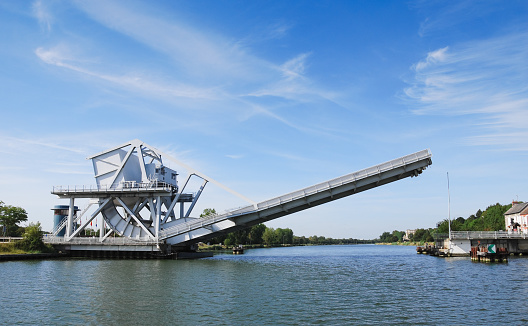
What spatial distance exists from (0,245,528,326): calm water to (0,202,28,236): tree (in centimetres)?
3731

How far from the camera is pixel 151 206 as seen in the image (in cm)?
3959

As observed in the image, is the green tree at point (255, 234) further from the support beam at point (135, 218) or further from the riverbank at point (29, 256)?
the support beam at point (135, 218)

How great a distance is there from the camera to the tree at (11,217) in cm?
5797

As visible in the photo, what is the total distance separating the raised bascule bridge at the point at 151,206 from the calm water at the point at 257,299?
1003 centimetres

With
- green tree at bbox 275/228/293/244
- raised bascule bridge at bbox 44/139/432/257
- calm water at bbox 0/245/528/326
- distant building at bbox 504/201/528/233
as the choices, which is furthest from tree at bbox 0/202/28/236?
green tree at bbox 275/228/293/244

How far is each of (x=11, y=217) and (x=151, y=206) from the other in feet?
101

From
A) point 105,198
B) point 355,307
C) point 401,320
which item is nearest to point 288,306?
point 355,307

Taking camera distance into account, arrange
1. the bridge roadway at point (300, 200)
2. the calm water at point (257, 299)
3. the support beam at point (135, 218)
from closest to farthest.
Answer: the calm water at point (257, 299) → the bridge roadway at point (300, 200) → the support beam at point (135, 218)

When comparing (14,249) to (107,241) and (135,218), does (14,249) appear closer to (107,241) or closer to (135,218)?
(107,241)

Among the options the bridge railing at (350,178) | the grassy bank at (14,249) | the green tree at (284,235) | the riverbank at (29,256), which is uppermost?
the bridge railing at (350,178)

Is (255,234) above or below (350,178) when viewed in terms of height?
below

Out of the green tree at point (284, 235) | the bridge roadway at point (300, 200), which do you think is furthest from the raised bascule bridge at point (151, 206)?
the green tree at point (284, 235)

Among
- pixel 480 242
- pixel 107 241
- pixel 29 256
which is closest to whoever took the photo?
pixel 29 256

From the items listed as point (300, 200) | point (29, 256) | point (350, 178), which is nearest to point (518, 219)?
point (350, 178)
